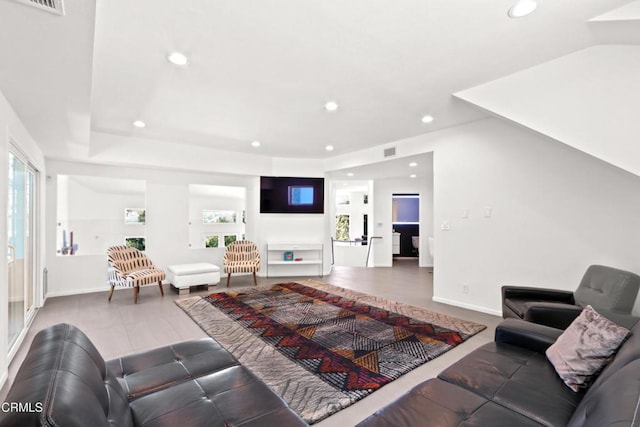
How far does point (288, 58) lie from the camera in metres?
2.68

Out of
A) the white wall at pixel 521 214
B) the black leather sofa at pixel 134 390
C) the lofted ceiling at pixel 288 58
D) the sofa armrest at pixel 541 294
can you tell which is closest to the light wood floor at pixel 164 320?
the sofa armrest at pixel 541 294

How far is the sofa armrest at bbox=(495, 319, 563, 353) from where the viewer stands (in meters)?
2.01

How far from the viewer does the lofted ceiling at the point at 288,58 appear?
79.0 inches

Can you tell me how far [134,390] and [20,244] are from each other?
10.7 feet

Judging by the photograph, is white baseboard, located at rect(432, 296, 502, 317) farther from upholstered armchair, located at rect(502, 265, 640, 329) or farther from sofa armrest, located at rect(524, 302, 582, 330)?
sofa armrest, located at rect(524, 302, 582, 330)

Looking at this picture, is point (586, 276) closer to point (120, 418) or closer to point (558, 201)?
point (558, 201)

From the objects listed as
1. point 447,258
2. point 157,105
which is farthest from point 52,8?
point 447,258

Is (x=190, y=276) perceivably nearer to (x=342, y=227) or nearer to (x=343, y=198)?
(x=342, y=227)

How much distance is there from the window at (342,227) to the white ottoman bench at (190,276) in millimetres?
5998

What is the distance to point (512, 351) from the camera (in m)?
2.06

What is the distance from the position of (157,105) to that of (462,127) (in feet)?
13.5

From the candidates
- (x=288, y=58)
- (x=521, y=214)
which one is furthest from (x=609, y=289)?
(x=288, y=58)

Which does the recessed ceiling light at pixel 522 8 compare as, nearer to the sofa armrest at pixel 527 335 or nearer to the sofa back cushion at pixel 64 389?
the sofa armrest at pixel 527 335

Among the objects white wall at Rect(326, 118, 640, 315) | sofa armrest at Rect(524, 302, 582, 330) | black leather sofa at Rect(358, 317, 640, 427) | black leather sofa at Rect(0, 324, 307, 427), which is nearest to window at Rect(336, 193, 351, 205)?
white wall at Rect(326, 118, 640, 315)
